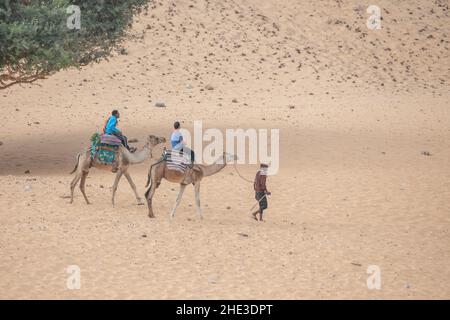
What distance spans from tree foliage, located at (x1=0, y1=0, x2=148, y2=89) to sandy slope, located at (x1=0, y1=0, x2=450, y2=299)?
140 inches

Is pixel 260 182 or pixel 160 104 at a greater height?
pixel 160 104

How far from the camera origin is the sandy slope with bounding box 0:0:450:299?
551 inches

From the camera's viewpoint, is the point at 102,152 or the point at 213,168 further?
the point at 102,152

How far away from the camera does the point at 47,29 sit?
21.8 m

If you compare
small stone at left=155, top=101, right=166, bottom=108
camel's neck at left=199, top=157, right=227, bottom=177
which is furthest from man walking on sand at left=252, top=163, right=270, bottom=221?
small stone at left=155, top=101, right=166, bottom=108

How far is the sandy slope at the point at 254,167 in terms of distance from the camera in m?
14.0

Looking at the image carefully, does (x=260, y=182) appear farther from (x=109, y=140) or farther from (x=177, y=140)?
(x=109, y=140)

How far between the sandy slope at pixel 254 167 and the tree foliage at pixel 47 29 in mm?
3553

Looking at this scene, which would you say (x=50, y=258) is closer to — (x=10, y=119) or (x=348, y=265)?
(x=348, y=265)

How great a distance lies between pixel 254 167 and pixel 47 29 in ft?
25.9

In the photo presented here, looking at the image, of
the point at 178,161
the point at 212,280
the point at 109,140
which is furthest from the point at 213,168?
the point at 212,280

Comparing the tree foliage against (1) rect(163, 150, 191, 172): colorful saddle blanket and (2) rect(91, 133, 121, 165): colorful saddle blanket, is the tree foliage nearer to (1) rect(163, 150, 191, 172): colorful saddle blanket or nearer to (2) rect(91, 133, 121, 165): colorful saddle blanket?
(2) rect(91, 133, 121, 165): colorful saddle blanket

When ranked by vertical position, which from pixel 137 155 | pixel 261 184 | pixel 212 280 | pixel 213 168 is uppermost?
pixel 137 155

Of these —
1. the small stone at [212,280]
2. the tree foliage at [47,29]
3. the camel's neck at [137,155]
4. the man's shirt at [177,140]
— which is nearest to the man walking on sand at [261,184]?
the man's shirt at [177,140]
